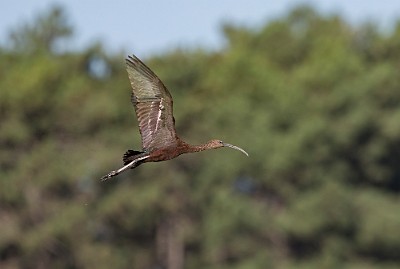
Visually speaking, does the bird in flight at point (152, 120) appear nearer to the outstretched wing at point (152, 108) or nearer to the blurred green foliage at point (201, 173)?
the outstretched wing at point (152, 108)

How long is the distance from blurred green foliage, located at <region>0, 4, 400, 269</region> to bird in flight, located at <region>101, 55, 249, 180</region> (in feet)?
85.5

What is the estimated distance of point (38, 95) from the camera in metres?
44.8

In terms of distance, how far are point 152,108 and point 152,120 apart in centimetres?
12

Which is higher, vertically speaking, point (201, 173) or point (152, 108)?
point (201, 173)

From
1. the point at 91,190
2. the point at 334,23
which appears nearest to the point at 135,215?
the point at 91,190

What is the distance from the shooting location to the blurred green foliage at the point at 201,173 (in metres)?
43.3

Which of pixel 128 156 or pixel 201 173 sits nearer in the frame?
pixel 128 156

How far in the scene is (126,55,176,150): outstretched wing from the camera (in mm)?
14500

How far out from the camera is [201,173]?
44.3 meters

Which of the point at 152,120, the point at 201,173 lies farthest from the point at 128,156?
the point at 201,173

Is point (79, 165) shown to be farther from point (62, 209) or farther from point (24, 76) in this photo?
point (24, 76)

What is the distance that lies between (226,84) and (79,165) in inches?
313

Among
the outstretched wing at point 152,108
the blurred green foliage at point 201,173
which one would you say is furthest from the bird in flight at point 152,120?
the blurred green foliage at point 201,173

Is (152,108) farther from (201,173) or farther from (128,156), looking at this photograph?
(201,173)
